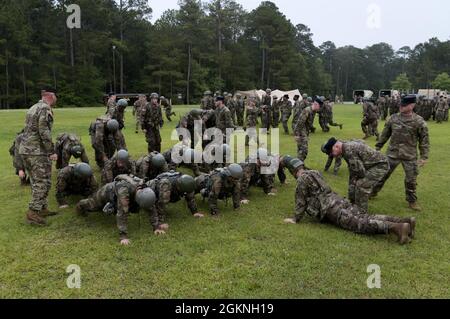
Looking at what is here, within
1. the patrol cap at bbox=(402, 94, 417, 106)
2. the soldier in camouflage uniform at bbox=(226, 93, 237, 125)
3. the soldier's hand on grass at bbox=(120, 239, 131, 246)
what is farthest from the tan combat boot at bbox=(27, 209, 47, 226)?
the soldier in camouflage uniform at bbox=(226, 93, 237, 125)

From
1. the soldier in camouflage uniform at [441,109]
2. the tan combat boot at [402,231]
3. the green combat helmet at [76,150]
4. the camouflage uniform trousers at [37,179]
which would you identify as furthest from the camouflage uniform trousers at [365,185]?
the soldier in camouflage uniform at [441,109]

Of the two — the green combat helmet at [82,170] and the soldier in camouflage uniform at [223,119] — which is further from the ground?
the soldier in camouflage uniform at [223,119]

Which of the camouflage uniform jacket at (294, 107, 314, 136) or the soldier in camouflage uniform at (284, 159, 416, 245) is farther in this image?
the camouflage uniform jacket at (294, 107, 314, 136)

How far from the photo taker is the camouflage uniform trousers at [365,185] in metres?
7.38

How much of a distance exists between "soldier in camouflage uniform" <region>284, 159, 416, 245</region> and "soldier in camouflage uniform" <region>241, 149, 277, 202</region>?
56.2 inches

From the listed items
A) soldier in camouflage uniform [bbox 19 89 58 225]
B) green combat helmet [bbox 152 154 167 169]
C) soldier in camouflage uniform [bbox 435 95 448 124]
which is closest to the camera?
soldier in camouflage uniform [bbox 19 89 58 225]

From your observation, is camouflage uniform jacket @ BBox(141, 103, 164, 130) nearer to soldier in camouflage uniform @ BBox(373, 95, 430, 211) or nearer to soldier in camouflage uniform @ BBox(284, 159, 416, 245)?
soldier in camouflage uniform @ BBox(284, 159, 416, 245)

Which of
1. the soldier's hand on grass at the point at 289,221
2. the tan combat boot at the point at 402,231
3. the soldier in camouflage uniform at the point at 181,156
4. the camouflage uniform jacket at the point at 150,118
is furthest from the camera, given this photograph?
the camouflage uniform jacket at the point at 150,118

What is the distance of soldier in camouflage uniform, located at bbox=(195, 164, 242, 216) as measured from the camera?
773 cm

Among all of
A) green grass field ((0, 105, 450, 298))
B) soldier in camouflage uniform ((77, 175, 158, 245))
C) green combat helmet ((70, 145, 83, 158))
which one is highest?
green combat helmet ((70, 145, 83, 158))

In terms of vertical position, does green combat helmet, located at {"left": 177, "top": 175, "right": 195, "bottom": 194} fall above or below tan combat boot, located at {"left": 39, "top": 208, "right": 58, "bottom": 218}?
above

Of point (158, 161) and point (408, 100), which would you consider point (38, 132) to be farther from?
point (408, 100)

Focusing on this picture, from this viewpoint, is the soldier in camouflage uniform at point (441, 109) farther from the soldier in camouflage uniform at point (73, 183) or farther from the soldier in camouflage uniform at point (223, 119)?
the soldier in camouflage uniform at point (73, 183)

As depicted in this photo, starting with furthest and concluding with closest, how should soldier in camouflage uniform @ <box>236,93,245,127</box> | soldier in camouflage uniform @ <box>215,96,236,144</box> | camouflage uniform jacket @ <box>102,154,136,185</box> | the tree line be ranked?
the tree line, soldier in camouflage uniform @ <box>236,93,245,127</box>, soldier in camouflage uniform @ <box>215,96,236,144</box>, camouflage uniform jacket @ <box>102,154,136,185</box>
